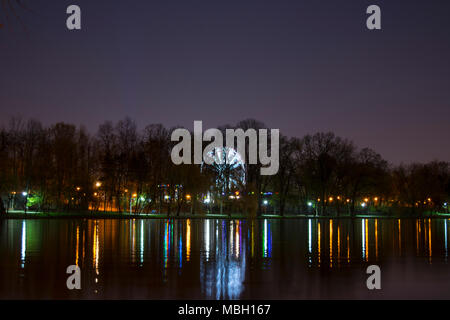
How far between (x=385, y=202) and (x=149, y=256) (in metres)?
90.9

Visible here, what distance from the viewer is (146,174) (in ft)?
225

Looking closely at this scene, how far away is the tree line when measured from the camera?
215 ft

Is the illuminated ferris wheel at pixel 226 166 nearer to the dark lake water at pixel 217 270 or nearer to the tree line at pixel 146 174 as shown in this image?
the tree line at pixel 146 174

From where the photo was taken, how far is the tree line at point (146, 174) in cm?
6562

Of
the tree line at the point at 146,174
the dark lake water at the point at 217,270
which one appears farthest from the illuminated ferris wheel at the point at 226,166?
the dark lake water at the point at 217,270

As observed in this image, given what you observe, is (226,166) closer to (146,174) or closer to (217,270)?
(146,174)

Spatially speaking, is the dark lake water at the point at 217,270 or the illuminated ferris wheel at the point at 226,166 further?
the illuminated ferris wheel at the point at 226,166

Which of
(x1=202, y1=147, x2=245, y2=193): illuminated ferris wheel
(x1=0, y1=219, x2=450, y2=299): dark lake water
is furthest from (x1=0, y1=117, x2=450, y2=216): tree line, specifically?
(x1=0, y1=219, x2=450, y2=299): dark lake water

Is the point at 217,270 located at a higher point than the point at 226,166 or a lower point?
lower

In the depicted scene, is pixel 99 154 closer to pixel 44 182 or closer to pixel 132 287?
pixel 44 182

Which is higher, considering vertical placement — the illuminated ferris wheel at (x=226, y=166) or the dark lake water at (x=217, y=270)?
the illuminated ferris wheel at (x=226, y=166)

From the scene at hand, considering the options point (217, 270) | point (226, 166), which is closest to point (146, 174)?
point (226, 166)
